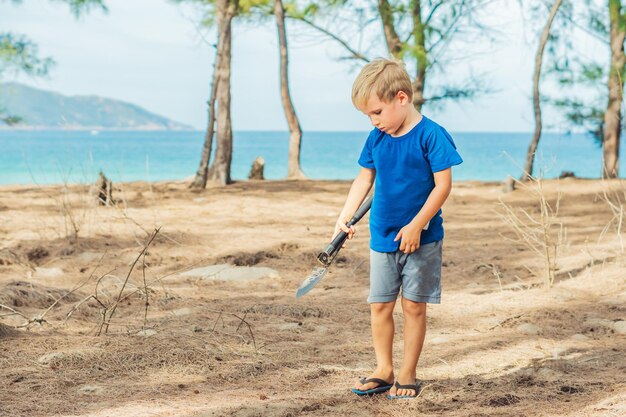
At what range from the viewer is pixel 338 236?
365 centimetres

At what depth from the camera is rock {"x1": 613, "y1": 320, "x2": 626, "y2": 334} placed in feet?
16.3

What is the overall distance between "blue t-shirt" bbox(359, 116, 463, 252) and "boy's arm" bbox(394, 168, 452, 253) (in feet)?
0.15

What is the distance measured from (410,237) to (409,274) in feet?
0.71

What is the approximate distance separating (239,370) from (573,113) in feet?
48.5

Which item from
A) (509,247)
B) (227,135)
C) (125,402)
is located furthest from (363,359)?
(227,135)

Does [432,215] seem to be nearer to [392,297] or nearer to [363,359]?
[392,297]

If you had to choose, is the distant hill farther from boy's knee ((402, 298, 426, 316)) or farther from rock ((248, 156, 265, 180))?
boy's knee ((402, 298, 426, 316))

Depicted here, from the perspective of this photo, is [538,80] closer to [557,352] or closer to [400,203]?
[557,352]

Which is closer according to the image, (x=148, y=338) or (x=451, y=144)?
(x=451, y=144)

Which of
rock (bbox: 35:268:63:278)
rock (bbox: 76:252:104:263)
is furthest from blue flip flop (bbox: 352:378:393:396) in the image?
rock (bbox: 76:252:104:263)

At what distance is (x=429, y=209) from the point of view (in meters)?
3.43

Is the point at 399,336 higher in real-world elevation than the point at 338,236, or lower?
lower

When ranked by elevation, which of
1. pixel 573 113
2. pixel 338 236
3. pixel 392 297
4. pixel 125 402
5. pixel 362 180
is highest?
pixel 573 113

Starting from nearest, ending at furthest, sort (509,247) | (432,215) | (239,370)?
1. (432,215)
2. (239,370)
3. (509,247)
